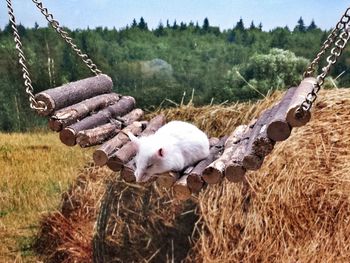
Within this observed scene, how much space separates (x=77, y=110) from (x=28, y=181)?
6327 millimetres

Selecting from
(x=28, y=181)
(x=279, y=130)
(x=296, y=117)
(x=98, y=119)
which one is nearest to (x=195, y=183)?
(x=279, y=130)

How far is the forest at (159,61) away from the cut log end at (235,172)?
27.7ft

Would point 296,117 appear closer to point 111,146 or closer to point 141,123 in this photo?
point 111,146

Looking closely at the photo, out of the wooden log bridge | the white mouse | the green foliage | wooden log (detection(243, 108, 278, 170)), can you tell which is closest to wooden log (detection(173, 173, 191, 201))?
the wooden log bridge

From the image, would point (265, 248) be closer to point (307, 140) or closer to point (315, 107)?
point (307, 140)

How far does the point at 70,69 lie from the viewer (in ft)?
47.1

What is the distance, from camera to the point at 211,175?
3.92 meters

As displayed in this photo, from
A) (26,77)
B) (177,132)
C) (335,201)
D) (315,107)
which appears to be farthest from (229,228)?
(26,77)

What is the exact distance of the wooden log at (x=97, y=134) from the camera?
4.50 m

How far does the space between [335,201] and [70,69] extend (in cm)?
928

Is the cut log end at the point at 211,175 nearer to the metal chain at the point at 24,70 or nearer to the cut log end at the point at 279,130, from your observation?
the cut log end at the point at 279,130

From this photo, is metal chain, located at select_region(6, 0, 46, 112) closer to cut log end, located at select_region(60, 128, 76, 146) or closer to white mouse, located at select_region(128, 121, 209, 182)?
cut log end, located at select_region(60, 128, 76, 146)

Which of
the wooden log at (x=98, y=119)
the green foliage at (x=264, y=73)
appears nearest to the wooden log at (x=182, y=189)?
the wooden log at (x=98, y=119)

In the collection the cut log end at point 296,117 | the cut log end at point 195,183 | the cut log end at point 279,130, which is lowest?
the cut log end at point 195,183
